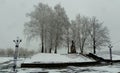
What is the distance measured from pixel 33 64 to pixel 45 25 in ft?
A: 62.2

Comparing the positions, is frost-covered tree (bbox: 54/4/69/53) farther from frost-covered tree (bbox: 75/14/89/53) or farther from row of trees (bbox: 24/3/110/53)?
frost-covered tree (bbox: 75/14/89/53)

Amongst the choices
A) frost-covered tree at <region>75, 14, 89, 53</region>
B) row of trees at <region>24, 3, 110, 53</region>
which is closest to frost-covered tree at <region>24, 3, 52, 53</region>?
row of trees at <region>24, 3, 110, 53</region>

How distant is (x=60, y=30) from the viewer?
53.2 m

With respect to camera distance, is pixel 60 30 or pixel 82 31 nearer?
pixel 60 30

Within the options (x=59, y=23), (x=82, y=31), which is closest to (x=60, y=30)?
(x=59, y=23)

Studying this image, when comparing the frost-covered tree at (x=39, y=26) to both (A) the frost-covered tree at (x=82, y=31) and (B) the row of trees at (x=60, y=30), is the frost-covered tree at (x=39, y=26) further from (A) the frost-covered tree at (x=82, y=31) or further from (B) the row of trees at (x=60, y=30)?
(A) the frost-covered tree at (x=82, y=31)

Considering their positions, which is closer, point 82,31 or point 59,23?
point 59,23

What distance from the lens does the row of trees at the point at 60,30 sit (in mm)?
52062

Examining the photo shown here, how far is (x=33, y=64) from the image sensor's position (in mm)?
34625

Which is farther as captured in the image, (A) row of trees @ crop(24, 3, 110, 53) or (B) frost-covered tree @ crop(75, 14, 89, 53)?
(B) frost-covered tree @ crop(75, 14, 89, 53)

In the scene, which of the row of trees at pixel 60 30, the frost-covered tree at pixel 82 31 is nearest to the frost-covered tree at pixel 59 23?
the row of trees at pixel 60 30

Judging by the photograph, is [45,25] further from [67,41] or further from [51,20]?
[67,41]

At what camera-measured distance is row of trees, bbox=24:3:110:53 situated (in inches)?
2050

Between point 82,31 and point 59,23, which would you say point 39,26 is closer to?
point 59,23
